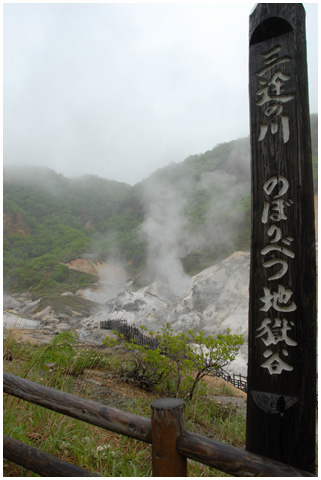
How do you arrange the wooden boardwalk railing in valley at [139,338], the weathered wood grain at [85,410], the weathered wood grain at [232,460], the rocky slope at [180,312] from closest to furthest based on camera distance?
the weathered wood grain at [232,460], the weathered wood grain at [85,410], the wooden boardwalk railing in valley at [139,338], the rocky slope at [180,312]

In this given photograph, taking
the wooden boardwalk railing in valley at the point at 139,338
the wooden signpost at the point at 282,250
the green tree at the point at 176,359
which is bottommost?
the wooden boardwalk railing in valley at the point at 139,338

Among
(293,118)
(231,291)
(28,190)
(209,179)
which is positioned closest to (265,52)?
(293,118)

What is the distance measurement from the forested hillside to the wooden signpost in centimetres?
2376

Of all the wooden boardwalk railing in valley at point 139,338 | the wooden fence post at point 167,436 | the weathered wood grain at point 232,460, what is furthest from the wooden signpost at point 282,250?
the wooden boardwalk railing in valley at point 139,338

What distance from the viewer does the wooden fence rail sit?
148 centimetres

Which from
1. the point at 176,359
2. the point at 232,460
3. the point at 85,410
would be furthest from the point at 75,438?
the point at 176,359

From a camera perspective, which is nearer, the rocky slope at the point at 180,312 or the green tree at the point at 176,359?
the green tree at the point at 176,359

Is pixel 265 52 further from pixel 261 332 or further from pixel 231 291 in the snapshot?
pixel 231 291

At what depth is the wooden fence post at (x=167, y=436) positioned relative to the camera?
1.57 metres

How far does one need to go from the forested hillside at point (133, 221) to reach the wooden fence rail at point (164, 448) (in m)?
23.0

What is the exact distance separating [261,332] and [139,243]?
4113 cm

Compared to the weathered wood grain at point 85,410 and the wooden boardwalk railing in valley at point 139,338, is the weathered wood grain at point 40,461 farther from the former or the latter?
the wooden boardwalk railing in valley at point 139,338

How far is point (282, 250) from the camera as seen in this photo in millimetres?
1702

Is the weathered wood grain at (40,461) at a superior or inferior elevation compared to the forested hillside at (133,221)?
inferior
